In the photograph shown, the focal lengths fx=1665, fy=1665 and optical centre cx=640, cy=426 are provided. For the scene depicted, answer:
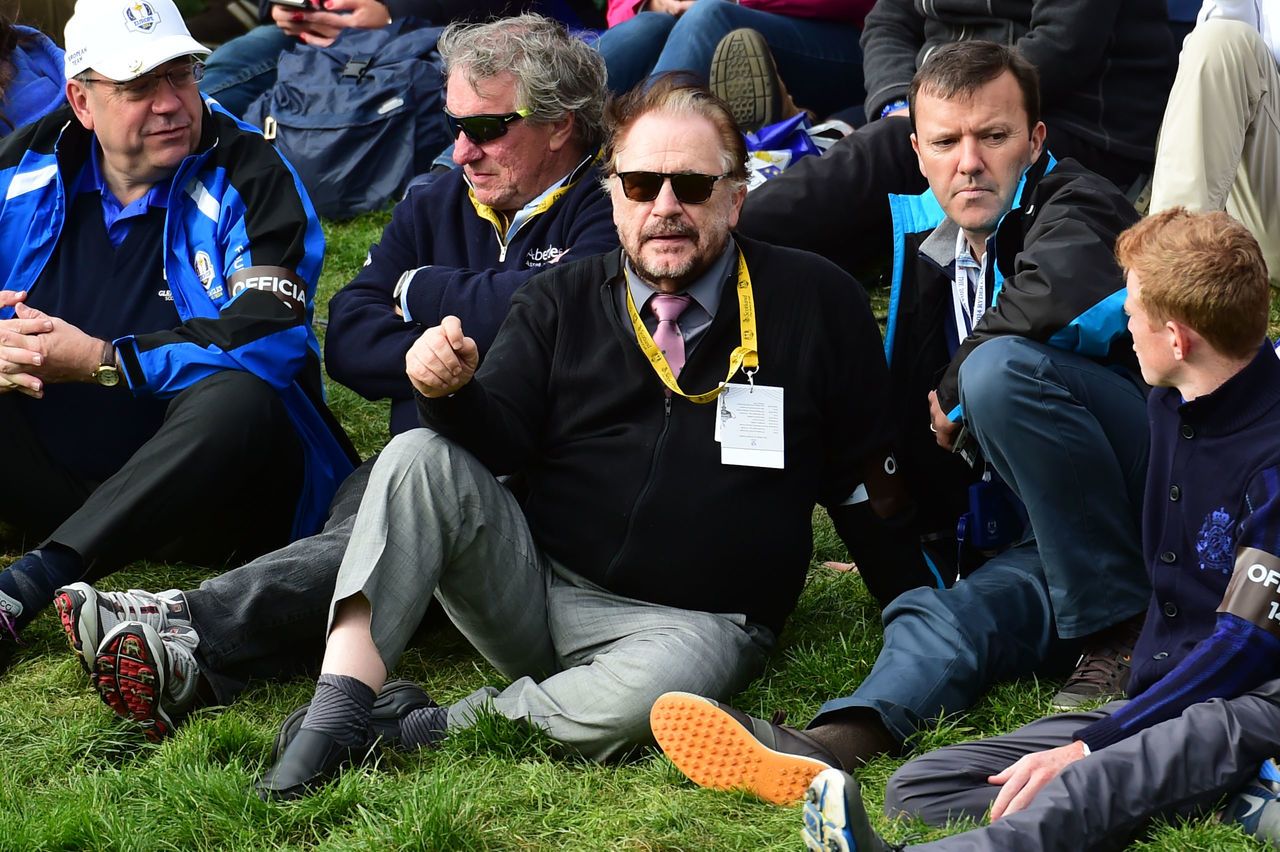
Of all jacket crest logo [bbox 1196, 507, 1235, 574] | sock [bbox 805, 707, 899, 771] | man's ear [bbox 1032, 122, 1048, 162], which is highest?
man's ear [bbox 1032, 122, 1048, 162]

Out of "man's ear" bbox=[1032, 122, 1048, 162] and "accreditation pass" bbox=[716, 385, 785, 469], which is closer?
"accreditation pass" bbox=[716, 385, 785, 469]

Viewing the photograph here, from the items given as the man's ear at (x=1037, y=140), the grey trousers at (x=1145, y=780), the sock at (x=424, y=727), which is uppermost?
the man's ear at (x=1037, y=140)

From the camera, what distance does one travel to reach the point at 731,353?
4.31 meters

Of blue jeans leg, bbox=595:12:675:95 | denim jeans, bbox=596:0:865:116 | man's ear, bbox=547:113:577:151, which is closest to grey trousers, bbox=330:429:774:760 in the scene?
man's ear, bbox=547:113:577:151

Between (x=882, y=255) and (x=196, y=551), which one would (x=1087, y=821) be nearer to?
(x=196, y=551)

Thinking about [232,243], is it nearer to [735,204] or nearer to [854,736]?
[735,204]

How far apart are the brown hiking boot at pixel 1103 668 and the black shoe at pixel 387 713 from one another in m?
1.59

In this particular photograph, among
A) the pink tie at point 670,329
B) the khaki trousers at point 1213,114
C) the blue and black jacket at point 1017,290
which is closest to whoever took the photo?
the blue and black jacket at point 1017,290

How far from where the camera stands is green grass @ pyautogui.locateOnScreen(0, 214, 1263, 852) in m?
3.54

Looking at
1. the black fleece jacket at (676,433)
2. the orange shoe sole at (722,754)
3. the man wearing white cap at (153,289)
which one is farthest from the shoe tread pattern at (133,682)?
the orange shoe sole at (722,754)

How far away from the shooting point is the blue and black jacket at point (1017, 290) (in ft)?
13.8

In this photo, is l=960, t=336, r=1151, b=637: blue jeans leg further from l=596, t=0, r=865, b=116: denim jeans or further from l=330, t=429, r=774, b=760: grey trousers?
l=596, t=0, r=865, b=116: denim jeans

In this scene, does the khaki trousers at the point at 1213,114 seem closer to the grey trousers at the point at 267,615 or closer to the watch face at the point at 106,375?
the grey trousers at the point at 267,615

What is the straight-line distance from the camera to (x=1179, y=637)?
3529mm
